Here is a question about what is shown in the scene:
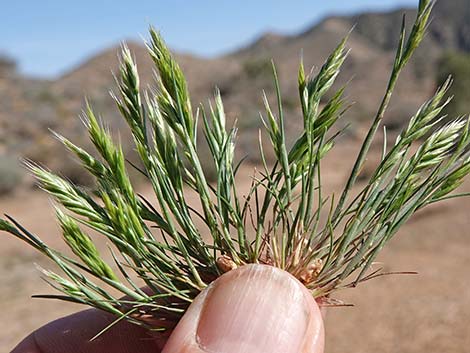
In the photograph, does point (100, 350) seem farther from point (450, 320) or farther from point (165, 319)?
point (450, 320)

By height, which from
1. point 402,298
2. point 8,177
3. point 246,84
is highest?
point 8,177

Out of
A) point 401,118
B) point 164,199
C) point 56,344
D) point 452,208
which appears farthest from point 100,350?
point 401,118

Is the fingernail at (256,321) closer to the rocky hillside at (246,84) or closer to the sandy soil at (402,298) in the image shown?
the rocky hillside at (246,84)

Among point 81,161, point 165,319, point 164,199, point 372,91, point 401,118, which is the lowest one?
point 372,91

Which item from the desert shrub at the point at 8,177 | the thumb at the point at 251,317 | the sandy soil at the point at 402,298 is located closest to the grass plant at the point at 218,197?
the thumb at the point at 251,317

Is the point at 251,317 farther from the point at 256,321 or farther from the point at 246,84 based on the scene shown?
the point at 246,84

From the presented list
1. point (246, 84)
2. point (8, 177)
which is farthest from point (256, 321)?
point (246, 84)

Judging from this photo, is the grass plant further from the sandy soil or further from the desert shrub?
the desert shrub
